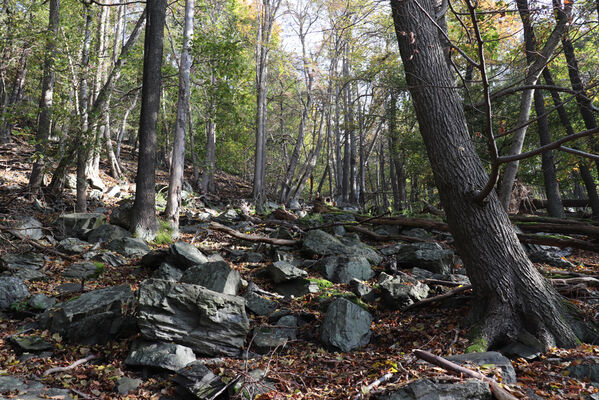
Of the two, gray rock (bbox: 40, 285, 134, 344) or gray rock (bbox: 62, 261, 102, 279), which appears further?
gray rock (bbox: 62, 261, 102, 279)

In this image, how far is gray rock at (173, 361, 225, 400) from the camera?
288cm

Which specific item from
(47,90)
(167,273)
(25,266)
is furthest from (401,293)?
(47,90)

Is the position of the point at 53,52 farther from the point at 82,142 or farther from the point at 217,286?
the point at 217,286

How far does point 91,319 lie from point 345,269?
11.9 feet

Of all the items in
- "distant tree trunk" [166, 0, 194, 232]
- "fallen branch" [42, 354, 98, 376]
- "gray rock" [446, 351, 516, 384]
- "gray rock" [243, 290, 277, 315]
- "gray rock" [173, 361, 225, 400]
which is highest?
"distant tree trunk" [166, 0, 194, 232]

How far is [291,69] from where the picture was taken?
19.1 meters

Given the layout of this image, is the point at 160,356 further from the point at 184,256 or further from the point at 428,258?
the point at 428,258

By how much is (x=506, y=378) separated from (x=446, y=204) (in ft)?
5.63

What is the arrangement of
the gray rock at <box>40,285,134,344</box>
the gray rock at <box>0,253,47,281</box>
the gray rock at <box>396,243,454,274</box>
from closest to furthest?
the gray rock at <box>40,285,134,344</box> < the gray rock at <box>0,253,47,281</box> < the gray rock at <box>396,243,454,274</box>

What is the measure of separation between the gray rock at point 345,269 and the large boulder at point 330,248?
1.72 feet

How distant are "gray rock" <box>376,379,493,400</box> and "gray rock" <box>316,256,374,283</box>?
136 inches

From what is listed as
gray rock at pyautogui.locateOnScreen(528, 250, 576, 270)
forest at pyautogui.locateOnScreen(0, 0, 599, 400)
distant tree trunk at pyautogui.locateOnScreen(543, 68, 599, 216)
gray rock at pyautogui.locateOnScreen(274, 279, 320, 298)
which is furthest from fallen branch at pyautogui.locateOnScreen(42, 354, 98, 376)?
distant tree trunk at pyautogui.locateOnScreen(543, 68, 599, 216)

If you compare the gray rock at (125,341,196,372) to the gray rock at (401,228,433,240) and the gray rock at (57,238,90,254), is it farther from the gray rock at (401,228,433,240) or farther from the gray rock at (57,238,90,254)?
the gray rock at (401,228,433,240)

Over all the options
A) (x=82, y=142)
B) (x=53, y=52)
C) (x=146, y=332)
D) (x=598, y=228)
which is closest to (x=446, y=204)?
(x=146, y=332)
